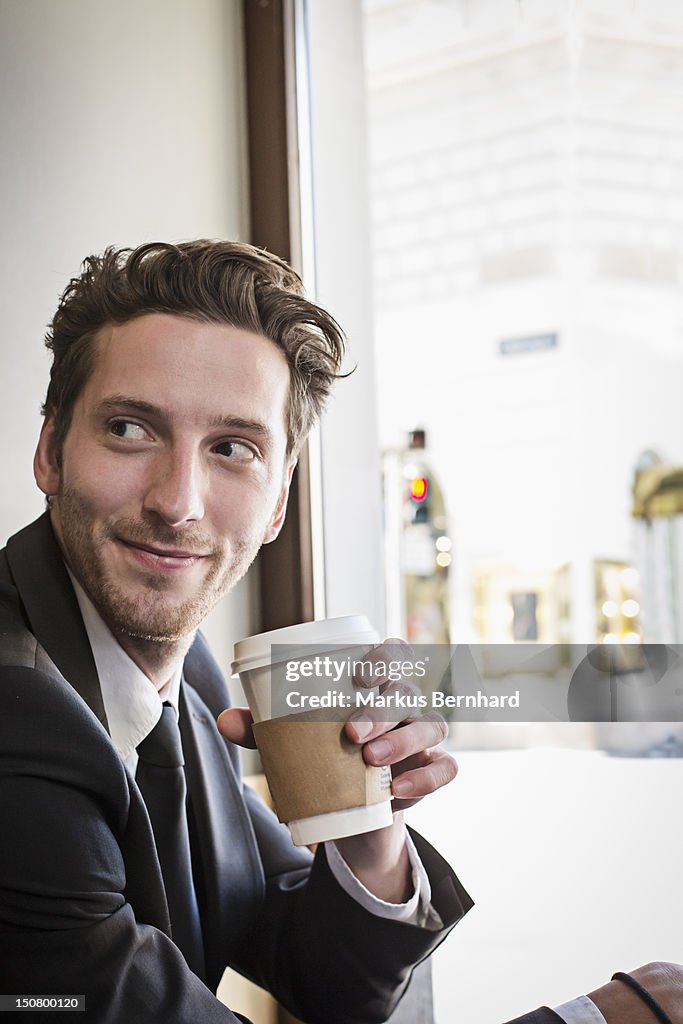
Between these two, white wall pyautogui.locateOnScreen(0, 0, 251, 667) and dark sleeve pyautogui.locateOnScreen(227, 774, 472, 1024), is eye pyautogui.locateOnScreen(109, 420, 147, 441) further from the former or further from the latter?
dark sleeve pyautogui.locateOnScreen(227, 774, 472, 1024)

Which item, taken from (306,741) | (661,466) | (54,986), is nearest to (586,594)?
(661,466)

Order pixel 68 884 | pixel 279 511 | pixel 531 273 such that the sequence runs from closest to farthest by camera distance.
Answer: pixel 68 884, pixel 279 511, pixel 531 273

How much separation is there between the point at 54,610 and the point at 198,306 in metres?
0.30

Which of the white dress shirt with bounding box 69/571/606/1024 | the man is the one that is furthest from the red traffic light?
the white dress shirt with bounding box 69/571/606/1024

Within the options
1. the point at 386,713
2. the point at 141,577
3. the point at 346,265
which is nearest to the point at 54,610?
the point at 141,577

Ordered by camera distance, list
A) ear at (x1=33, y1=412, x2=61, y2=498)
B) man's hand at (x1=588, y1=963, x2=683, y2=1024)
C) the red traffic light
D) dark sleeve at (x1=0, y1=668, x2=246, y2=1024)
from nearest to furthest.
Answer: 1. dark sleeve at (x1=0, y1=668, x2=246, y2=1024)
2. man's hand at (x1=588, y1=963, x2=683, y2=1024)
3. ear at (x1=33, y1=412, x2=61, y2=498)
4. the red traffic light

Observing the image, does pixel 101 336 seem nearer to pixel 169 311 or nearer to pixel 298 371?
pixel 169 311

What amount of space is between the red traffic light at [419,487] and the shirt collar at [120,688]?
17.5 inches

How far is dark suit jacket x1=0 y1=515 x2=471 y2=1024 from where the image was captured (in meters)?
0.69

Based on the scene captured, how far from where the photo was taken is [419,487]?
3.96 feet

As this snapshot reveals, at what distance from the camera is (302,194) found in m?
1.26

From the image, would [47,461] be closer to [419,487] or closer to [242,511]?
[242,511]

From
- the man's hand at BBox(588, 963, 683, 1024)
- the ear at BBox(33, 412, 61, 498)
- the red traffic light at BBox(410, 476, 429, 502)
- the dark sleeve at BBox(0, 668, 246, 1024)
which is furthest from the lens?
the red traffic light at BBox(410, 476, 429, 502)

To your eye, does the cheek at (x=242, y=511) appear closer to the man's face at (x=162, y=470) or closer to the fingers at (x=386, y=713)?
the man's face at (x=162, y=470)
